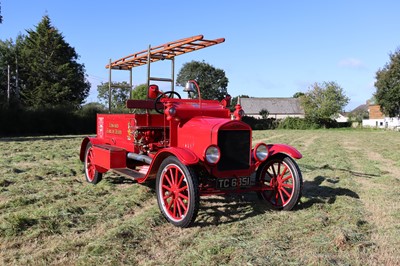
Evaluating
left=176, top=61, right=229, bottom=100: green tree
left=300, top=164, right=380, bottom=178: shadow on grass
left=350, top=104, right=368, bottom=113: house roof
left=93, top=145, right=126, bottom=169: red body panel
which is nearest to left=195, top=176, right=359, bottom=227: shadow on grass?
left=93, top=145, right=126, bottom=169: red body panel

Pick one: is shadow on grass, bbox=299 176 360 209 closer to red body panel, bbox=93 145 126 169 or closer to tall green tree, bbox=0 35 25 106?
red body panel, bbox=93 145 126 169

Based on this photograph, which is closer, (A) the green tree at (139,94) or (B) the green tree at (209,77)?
(A) the green tree at (139,94)

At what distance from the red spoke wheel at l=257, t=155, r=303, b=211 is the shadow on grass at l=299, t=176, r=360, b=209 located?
0.33 metres

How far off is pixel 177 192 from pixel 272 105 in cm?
6611

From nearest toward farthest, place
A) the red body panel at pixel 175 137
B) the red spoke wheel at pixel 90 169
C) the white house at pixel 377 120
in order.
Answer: the red body panel at pixel 175 137 → the red spoke wheel at pixel 90 169 → the white house at pixel 377 120

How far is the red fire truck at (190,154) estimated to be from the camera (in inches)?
183

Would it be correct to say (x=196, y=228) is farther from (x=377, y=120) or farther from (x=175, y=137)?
(x=377, y=120)

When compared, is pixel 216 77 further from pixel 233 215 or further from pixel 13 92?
pixel 233 215

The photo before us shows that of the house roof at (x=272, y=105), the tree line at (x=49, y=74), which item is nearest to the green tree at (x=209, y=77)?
the house roof at (x=272, y=105)

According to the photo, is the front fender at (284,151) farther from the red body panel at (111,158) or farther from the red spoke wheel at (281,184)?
the red body panel at (111,158)

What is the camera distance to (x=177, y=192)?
462 cm

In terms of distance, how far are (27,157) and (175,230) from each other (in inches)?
330

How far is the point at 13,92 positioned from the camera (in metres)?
37.6

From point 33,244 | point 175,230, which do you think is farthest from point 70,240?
point 175,230
